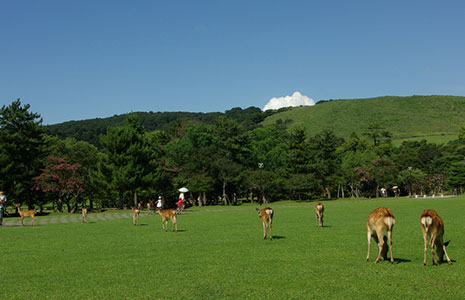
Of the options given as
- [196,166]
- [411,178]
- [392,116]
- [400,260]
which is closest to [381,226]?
[400,260]

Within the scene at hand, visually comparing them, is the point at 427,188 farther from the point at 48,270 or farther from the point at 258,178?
the point at 48,270

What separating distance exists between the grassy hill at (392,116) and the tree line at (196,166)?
1440 inches

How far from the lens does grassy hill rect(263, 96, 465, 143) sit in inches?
5512

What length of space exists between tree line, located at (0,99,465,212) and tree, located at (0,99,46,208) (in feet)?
0.37

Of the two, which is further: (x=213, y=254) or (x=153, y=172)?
(x=153, y=172)

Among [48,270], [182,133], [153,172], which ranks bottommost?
[48,270]

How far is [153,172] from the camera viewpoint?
57.9 metres

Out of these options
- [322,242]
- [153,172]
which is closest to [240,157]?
[153,172]

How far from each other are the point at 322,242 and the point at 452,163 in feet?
240

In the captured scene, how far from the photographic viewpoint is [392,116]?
506ft

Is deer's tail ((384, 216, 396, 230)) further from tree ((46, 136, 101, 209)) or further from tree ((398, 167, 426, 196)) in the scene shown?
tree ((398, 167, 426, 196))

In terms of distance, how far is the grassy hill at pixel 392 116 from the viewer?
14000 centimetres

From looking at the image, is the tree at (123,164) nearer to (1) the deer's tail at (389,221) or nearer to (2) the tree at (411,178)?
(1) the deer's tail at (389,221)

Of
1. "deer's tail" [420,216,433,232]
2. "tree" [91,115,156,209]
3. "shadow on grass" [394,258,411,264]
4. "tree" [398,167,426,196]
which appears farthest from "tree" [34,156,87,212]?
"tree" [398,167,426,196]
